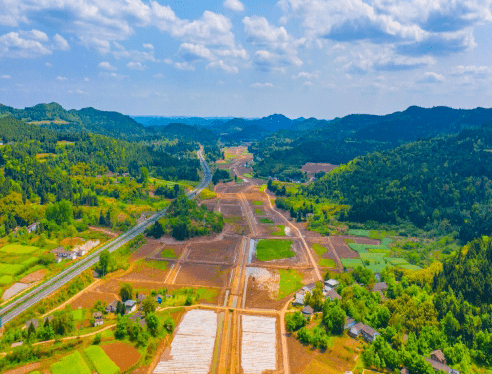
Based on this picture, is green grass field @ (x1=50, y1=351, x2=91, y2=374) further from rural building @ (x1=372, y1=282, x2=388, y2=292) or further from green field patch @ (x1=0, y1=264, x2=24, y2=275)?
rural building @ (x1=372, y1=282, x2=388, y2=292)

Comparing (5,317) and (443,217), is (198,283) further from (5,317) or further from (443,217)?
(443,217)

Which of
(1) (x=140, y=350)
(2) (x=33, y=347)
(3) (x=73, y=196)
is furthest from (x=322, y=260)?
(3) (x=73, y=196)

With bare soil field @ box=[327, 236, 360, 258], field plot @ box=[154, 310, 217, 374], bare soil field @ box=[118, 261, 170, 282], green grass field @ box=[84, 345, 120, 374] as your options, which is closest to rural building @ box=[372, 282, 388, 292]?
bare soil field @ box=[327, 236, 360, 258]

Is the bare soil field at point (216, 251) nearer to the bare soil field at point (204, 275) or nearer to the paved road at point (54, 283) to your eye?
the bare soil field at point (204, 275)

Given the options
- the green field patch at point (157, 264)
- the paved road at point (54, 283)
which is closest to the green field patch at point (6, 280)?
the paved road at point (54, 283)

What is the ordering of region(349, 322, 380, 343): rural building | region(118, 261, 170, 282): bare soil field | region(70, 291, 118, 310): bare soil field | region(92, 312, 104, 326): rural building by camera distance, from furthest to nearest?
region(118, 261, 170, 282): bare soil field < region(70, 291, 118, 310): bare soil field < region(92, 312, 104, 326): rural building < region(349, 322, 380, 343): rural building

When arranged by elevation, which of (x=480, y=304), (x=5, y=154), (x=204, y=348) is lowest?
(x=204, y=348)
